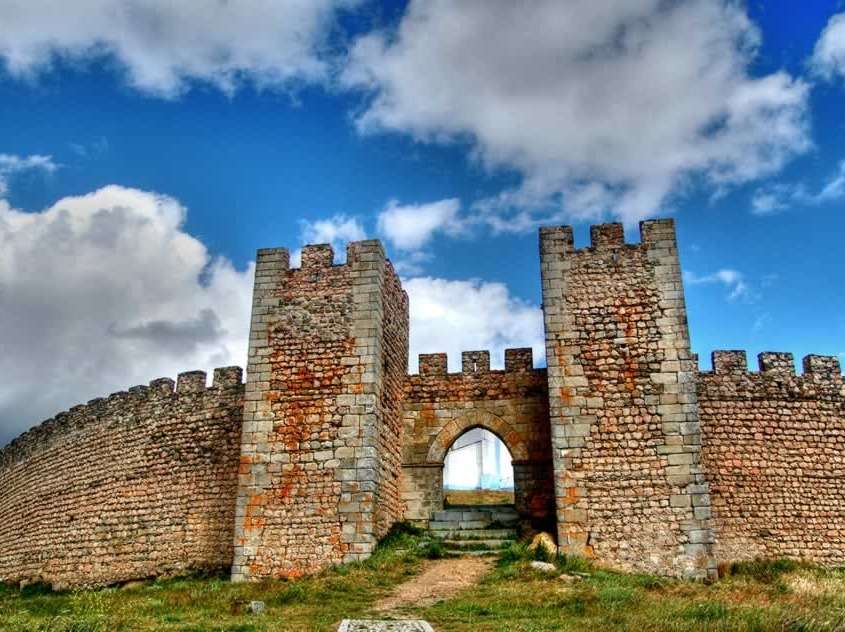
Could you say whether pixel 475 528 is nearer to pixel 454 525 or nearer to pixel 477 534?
pixel 477 534

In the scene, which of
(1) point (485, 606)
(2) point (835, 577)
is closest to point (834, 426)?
(2) point (835, 577)

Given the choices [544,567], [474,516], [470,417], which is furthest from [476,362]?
[544,567]

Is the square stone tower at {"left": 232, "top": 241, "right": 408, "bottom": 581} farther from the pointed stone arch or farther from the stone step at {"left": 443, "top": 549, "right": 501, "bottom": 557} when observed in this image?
the stone step at {"left": 443, "top": 549, "right": 501, "bottom": 557}

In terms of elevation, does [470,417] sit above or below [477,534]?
above

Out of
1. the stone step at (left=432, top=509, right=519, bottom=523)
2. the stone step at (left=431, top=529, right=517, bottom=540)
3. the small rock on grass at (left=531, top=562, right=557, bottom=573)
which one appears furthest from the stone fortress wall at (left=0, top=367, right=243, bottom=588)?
the small rock on grass at (left=531, top=562, right=557, bottom=573)

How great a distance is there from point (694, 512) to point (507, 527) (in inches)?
134

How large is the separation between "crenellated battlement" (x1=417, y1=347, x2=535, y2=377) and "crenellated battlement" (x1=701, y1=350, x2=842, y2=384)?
3.45 metres

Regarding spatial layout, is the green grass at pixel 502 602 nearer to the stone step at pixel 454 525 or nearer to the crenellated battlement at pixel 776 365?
the stone step at pixel 454 525

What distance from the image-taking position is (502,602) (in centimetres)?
970

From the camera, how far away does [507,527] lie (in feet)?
47.5

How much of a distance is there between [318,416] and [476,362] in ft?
12.0

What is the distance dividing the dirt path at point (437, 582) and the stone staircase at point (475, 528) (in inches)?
24.7

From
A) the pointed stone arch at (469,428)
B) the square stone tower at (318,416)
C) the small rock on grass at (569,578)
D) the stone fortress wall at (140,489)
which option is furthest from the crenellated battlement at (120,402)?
the small rock on grass at (569,578)

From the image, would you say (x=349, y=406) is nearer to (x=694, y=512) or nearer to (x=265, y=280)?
(x=265, y=280)
